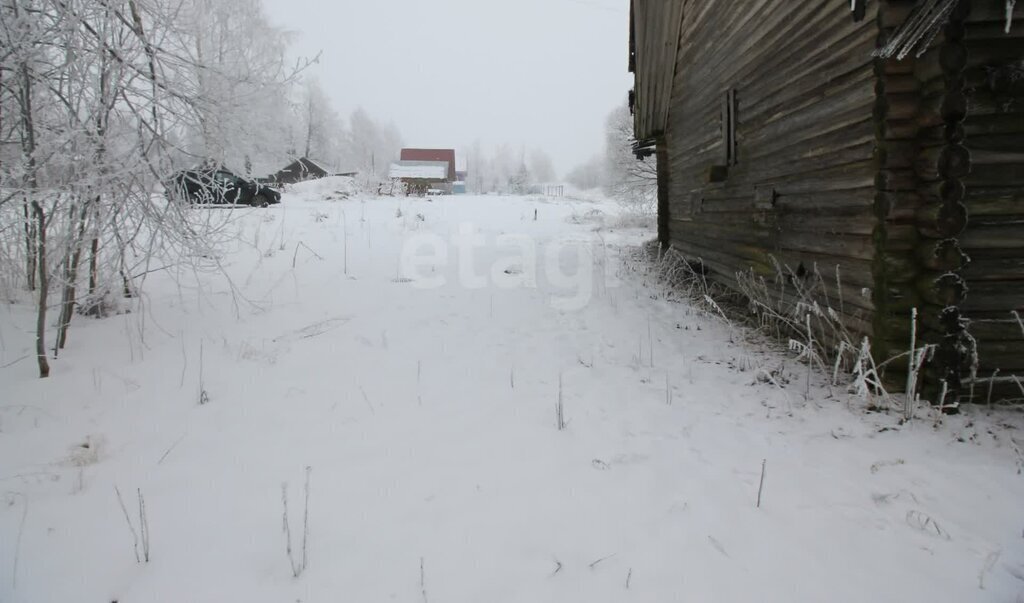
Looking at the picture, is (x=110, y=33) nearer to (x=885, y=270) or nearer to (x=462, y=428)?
(x=462, y=428)

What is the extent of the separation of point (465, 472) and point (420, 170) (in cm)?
5706

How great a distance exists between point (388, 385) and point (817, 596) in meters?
3.04

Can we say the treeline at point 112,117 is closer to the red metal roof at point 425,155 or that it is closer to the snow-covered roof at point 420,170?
the snow-covered roof at point 420,170

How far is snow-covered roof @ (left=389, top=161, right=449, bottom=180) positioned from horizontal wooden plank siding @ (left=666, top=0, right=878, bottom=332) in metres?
47.3

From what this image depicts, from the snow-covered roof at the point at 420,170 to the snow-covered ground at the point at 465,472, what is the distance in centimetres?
4969

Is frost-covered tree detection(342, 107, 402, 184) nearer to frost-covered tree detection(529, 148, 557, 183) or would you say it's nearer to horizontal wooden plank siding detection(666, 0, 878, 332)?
frost-covered tree detection(529, 148, 557, 183)

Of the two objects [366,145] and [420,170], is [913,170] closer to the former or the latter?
[420,170]

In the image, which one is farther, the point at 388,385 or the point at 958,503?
the point at 388,385

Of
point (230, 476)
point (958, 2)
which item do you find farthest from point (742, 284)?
point (230, 476)

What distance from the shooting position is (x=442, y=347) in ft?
15.7

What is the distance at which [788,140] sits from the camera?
4.70m

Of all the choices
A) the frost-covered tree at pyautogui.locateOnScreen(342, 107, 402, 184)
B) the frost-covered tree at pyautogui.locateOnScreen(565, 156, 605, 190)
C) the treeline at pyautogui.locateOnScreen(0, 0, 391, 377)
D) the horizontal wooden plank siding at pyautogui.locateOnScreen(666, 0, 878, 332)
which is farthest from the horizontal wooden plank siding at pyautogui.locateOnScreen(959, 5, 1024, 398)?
the frost-covered tree at pyautogui.locateOnScreen(565, 156, 605, 190)

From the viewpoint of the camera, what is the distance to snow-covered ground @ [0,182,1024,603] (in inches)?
79.9

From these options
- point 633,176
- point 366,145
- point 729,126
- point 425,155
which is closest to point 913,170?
point 729,126
